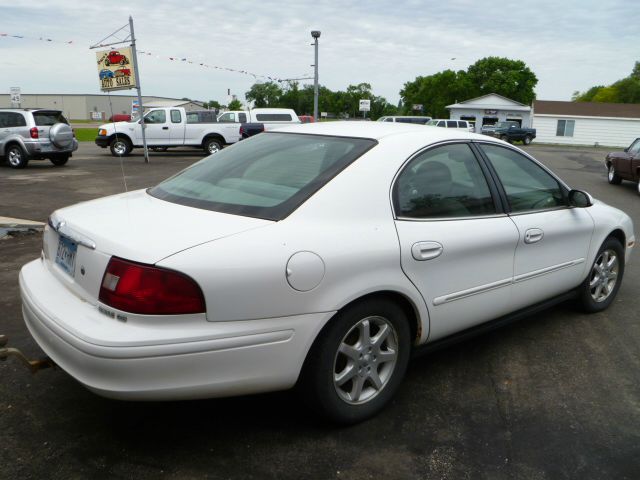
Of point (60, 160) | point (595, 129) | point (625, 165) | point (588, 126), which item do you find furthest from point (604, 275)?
point (595, 129)

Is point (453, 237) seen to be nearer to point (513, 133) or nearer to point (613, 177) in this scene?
point (613, 177)

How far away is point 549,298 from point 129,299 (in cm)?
293

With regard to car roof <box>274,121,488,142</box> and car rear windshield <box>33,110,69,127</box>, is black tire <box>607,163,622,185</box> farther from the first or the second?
car rear windshield <box>33,110,69,127</box>

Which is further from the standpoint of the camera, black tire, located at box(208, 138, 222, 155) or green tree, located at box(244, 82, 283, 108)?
green tree, located at box(244, 82, 283, 108)

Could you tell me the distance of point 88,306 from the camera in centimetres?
242

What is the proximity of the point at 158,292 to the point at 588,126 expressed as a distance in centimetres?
5327

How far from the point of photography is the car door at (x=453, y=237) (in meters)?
2.89

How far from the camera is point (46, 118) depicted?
16.4 meters

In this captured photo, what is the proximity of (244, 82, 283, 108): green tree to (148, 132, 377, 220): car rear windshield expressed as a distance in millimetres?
78168

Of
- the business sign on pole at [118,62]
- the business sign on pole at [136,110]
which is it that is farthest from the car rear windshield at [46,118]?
the business sign on pole at [136,110]

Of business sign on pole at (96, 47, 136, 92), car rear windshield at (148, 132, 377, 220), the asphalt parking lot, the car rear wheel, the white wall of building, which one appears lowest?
the white wall of building

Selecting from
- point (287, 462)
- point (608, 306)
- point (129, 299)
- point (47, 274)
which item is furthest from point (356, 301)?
point (608, 306)

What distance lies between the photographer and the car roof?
3189mm

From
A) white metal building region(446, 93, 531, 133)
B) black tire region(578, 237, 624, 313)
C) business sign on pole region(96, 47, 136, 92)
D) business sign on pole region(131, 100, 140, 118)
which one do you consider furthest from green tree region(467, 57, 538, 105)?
black tire region(578, 237, 624, 313)
